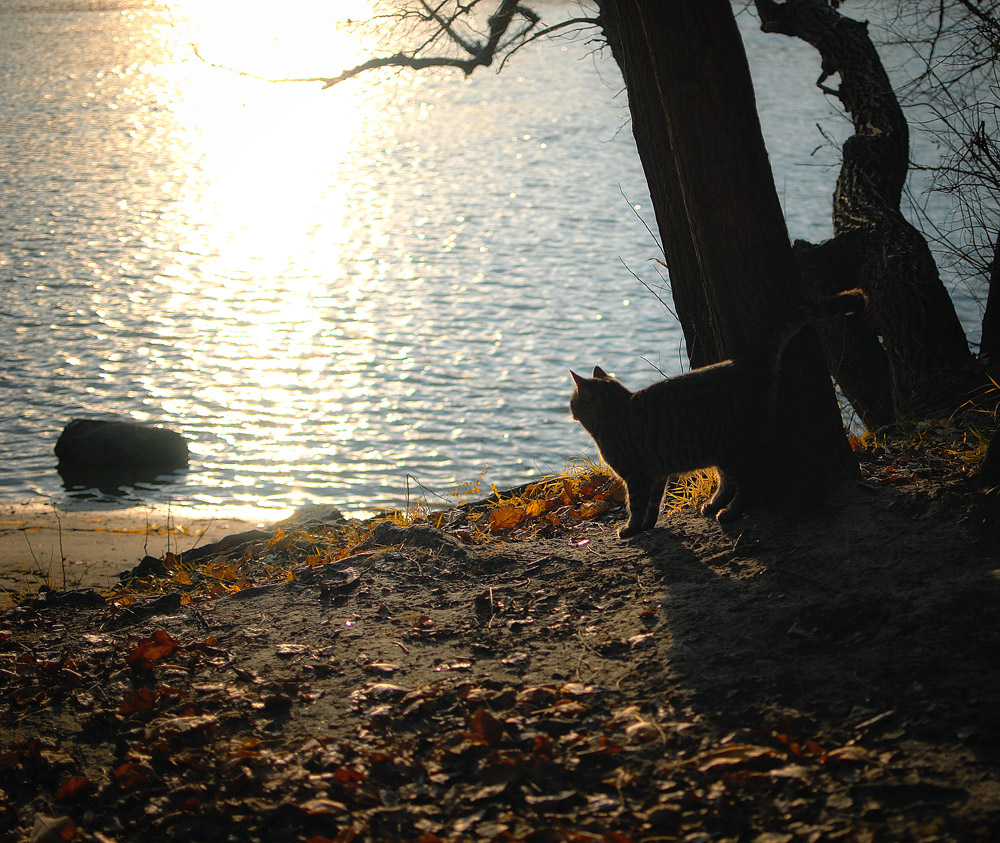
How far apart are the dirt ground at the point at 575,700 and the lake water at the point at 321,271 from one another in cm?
500

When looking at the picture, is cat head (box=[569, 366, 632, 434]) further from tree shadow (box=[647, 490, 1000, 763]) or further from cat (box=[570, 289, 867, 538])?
tree shadow (box=[647, 490, 1000, 763])

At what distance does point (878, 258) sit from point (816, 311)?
2508 mm

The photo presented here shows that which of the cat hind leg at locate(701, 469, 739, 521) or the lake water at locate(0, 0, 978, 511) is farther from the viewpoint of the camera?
the lake water at locate(0, 0, 978, 511)

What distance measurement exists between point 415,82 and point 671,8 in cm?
3453

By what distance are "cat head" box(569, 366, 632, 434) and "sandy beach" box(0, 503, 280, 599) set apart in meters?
3.76

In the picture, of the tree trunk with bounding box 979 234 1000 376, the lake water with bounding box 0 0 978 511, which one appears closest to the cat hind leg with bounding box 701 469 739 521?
the tree trunk with bounding box 979 234 1000 376

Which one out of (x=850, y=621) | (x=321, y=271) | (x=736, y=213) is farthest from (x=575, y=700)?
(x=321, y=271)

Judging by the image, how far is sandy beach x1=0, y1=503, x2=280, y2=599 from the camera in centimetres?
738

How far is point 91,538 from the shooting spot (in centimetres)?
880

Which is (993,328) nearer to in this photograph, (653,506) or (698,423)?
(698,423)

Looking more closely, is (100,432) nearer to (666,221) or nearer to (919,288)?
(666,221)

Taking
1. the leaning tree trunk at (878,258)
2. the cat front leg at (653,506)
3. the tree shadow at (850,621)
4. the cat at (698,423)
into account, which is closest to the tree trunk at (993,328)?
the leaning tree trunk at (878,258)

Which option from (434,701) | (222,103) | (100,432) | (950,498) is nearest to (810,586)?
(950,498)

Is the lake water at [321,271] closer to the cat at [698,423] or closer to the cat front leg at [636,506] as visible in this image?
the cat at [698,423]
